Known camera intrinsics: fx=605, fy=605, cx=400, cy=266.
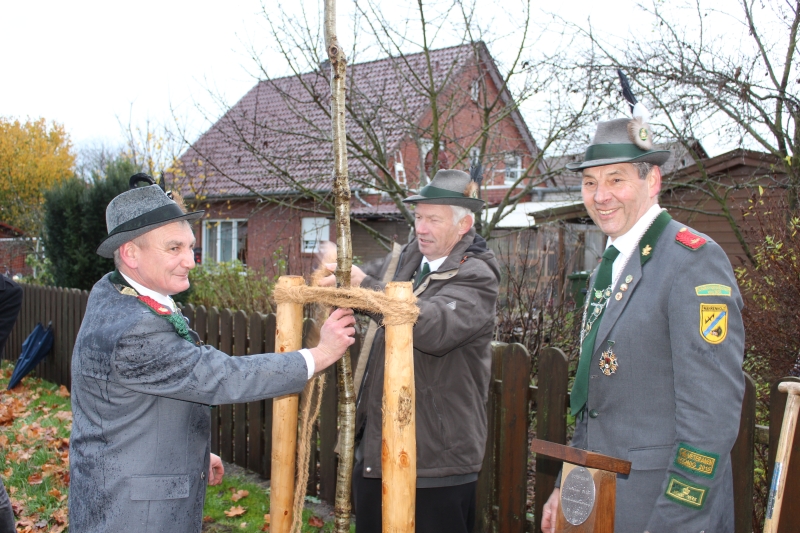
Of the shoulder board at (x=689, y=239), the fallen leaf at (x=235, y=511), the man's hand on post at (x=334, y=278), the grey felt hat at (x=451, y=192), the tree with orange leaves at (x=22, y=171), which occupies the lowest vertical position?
the fallen leaf at (x=235, y=511)

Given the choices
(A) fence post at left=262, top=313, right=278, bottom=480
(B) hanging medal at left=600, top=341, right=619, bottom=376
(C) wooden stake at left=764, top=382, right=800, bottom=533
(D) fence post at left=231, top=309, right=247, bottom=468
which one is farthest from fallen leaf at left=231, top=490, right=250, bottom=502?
(C) wooden stake at left=764, top=382, right=800, bottom=533

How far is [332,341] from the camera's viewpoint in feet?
7.28

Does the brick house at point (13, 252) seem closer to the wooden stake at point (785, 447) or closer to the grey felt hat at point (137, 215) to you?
the grey felt hat at point (137, 215)

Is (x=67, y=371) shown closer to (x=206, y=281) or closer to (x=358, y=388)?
(x=206, y=281)

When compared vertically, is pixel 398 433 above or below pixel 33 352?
above

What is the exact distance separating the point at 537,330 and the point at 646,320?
3.75m

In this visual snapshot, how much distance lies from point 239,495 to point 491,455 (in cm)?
216

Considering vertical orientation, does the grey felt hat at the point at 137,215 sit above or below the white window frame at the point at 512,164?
below

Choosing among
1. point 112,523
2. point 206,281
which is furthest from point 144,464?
point 206,281

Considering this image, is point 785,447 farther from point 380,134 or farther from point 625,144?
point 380,134

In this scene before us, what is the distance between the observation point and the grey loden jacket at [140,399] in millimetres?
2109

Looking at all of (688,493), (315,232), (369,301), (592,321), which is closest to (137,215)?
(369,301)

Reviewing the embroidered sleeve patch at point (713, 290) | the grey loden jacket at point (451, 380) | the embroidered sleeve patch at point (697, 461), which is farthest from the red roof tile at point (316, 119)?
the embroidered sleeve patch at point (697, 461)

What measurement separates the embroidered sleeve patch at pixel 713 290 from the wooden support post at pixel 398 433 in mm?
908
